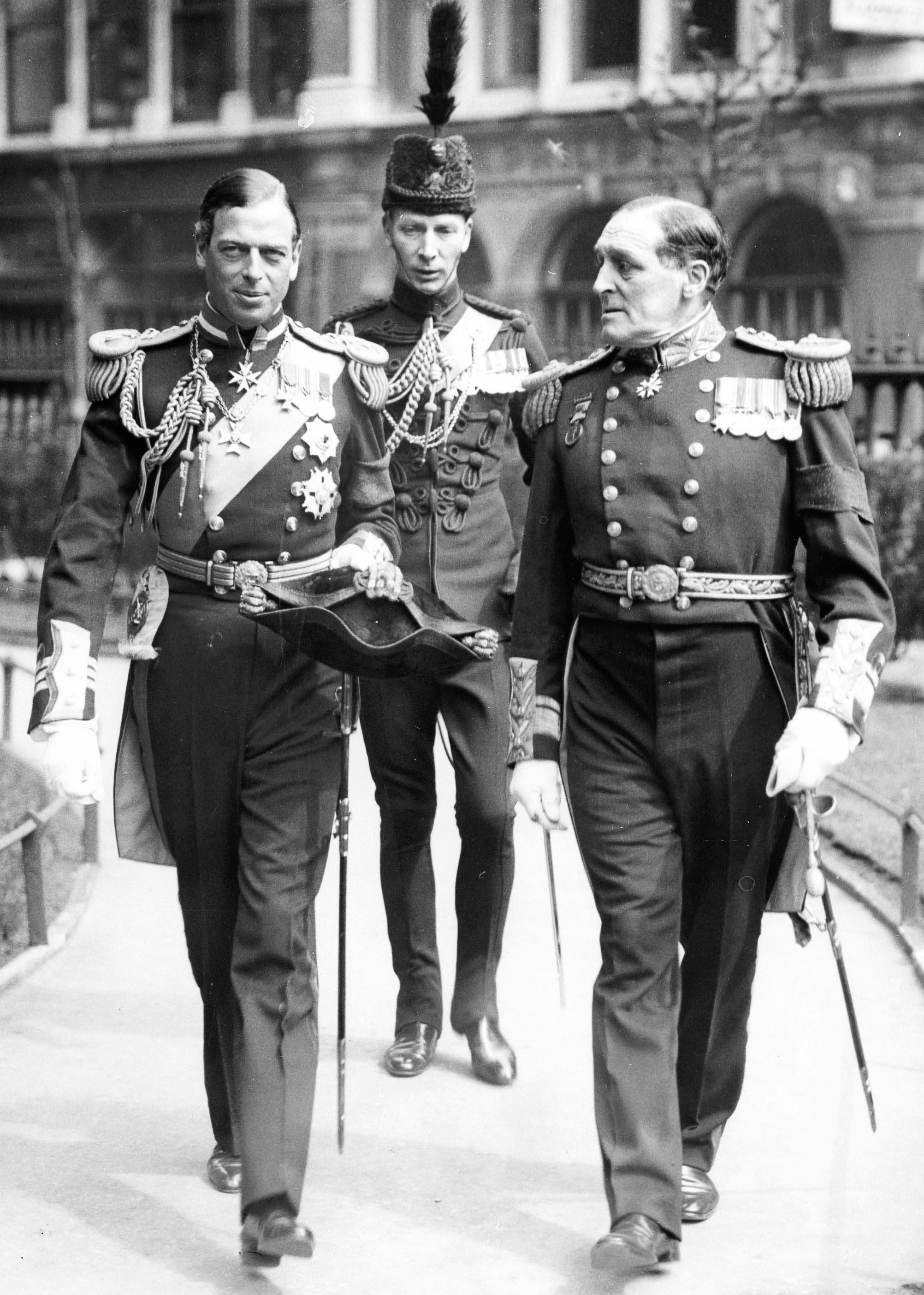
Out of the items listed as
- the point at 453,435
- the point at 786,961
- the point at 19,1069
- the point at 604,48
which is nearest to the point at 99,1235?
the point at 19,1069

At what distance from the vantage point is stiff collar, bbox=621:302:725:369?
14.1ft

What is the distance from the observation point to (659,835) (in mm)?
4289

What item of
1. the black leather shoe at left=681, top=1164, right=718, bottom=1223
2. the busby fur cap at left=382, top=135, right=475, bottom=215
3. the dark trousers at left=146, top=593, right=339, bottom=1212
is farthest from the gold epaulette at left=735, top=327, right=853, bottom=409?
the black leather shoe at left=681, top=1164, right=718, bottom=1223

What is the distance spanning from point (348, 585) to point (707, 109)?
490 inches

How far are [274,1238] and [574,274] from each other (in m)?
16.0

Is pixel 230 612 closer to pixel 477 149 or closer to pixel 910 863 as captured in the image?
pixel 910 863

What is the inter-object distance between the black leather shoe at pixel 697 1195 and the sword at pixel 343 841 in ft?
2.39

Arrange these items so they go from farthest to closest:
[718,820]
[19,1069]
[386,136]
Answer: [386,136], [19,1069], [718,820]

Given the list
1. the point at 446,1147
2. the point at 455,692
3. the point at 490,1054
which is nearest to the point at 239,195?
the point at 455,692

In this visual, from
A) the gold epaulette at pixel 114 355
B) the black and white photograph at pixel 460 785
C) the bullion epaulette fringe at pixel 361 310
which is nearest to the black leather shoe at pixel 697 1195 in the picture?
the black and white photograph at pixel 460 785

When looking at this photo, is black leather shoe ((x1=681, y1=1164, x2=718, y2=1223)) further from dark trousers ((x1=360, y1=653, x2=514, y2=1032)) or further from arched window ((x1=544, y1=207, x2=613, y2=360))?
arched window ((x1=544, y1=207, x2=613, y2=360))

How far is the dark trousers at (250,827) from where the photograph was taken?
4.28m

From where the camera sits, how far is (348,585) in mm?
4406

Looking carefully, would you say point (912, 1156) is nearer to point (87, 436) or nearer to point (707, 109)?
point (87, 436)
